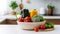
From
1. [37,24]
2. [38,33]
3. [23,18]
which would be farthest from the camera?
[23,18]

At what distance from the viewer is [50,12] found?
12.1ft

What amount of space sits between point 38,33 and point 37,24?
17 cm

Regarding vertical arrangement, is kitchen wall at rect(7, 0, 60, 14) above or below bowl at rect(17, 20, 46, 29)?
above

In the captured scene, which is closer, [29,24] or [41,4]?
[29,24]

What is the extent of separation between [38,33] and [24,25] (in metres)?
0.24

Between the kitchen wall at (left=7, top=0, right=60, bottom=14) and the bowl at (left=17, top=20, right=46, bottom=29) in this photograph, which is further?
the kitchen wall at (left=7, top=0, right=60, bottom=14)

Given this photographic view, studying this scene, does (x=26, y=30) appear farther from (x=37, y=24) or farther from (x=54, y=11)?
(x=54, y=11)

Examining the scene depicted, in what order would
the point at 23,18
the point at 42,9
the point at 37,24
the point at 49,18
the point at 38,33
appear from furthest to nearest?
1. the point at 42,9
2. the point at 49,18
3. the point at 23,18
4. the point at 37,24
5. the point at 38,33

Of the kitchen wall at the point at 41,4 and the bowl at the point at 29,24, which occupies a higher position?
the kitchen wall at the point at 41,4

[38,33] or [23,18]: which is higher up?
[23,18]

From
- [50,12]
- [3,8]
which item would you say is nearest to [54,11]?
[50,12]

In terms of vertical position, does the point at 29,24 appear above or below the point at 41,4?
below

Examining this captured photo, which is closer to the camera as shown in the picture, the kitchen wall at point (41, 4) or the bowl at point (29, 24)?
the bowl at point (29, 24)

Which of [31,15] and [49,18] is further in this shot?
[49,18]
